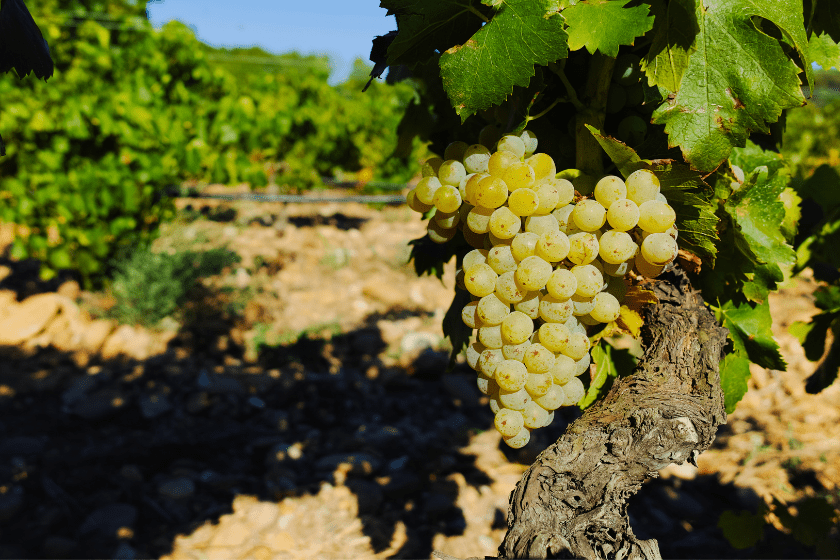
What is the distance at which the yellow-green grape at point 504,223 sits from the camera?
35.4 inches

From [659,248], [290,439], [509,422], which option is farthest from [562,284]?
[290,439]

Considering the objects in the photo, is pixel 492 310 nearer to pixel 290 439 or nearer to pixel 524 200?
pixel 524 200

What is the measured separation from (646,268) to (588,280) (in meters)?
Answer: 0.12

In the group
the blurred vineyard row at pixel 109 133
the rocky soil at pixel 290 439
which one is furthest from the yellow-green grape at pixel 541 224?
the blurred vineyard row at pixel 109 133

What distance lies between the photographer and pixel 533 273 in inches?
34.7

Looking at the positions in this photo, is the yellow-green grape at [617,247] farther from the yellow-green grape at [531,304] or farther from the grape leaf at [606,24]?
the grape leaf at [606,24]

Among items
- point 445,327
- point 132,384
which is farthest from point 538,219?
point 132,384

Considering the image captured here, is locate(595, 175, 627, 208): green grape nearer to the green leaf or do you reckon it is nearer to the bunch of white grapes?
the bunch of white grapes

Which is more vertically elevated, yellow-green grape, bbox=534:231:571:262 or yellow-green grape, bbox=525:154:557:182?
yellow-green grape, bbox=525:154:557:182

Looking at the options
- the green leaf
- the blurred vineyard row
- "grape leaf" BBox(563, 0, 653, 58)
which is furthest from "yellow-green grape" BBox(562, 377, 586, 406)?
the blurred vineyard row

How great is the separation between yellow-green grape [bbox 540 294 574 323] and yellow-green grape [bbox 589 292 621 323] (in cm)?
4

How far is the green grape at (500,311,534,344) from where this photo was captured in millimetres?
932

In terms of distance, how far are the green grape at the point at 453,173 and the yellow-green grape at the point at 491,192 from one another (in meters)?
0.08

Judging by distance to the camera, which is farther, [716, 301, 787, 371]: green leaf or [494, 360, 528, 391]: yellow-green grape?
[716, 301, 787, 371]: green leaf
